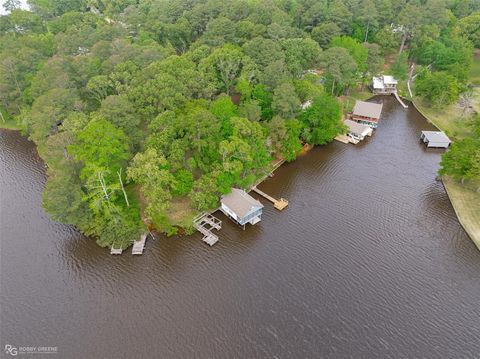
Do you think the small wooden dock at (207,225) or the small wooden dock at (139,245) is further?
the small wooden dock at (207,225)

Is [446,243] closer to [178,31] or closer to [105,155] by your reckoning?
[105,155]

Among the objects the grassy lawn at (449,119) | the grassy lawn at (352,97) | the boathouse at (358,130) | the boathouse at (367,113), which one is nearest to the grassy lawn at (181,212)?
the boathouse at (358,130)

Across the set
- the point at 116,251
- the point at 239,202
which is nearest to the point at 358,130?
the point at 239,202

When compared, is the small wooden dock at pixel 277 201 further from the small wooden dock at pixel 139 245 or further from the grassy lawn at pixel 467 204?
the grassy lawn at pixel 467 204

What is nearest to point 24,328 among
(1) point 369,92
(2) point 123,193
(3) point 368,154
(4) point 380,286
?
(2) point 123,193

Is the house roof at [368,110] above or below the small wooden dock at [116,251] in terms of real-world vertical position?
above
